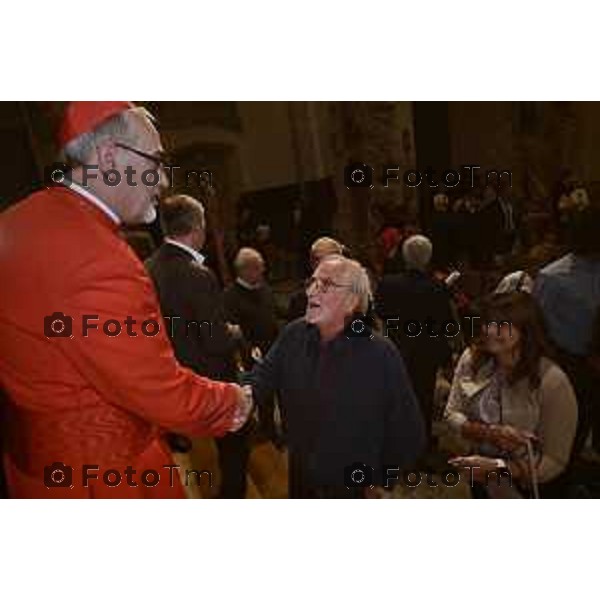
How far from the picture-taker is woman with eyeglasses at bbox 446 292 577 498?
179 centimetres

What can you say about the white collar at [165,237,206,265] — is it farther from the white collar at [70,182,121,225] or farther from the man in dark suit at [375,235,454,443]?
the man in dark suit at [375,235,454,443]

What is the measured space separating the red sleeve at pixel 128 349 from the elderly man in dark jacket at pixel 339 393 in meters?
0.21

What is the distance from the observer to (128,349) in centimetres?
159

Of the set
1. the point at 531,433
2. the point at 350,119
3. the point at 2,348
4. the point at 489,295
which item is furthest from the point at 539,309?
the point at 2,348

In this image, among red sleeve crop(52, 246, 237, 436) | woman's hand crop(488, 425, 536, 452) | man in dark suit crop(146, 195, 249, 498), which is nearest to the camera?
red sleeve crop(52, 246, 237, 436)

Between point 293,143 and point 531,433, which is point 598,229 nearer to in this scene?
point 531,433

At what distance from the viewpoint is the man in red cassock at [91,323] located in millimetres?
1580

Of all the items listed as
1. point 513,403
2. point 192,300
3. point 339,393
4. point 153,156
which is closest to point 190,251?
point 192,300

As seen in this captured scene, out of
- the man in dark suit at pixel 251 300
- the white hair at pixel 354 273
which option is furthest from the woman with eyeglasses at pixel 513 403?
the man in dark suit at pixel 251 300

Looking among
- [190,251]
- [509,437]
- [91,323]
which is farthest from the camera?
[509,437]

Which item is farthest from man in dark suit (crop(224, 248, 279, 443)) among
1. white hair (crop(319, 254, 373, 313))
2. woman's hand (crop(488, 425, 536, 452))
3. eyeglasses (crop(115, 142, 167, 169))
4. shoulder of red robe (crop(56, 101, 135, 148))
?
woman's hand (crop(488, 425, 536, 452))

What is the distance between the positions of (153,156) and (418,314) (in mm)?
637

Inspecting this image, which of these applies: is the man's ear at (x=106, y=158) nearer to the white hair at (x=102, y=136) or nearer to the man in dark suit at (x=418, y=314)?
the white hair at (x=102, y=136)

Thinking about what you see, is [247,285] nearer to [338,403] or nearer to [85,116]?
[338,403]
